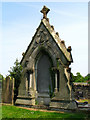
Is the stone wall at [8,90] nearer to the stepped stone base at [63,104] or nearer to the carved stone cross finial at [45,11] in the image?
the stepped stone base at [63,104]

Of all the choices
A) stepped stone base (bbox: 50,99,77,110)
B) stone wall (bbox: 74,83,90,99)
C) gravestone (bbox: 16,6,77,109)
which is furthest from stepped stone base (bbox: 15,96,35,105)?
stone wall (bbox: 74,83,90,99)

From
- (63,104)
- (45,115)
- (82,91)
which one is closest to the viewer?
(45,115)

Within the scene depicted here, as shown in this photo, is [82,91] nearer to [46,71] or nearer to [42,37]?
[46,71]

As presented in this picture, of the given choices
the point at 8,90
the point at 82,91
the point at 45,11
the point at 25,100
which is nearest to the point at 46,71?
the point at 25,100

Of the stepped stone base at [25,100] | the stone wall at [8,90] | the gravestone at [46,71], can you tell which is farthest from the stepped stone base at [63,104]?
the stone wall at [8,90]

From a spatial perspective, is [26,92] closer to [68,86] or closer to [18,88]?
[18,88]

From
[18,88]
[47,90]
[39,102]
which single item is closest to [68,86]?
[47,90]

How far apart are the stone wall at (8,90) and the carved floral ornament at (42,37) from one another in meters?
5.33

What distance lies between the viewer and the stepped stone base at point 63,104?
40.0ft

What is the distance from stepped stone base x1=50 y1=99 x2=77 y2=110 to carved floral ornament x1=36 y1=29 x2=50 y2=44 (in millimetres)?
6005

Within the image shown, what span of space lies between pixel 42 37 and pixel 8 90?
273 inches

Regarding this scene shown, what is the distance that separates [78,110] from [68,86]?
2061 mm

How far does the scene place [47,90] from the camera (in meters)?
14.9

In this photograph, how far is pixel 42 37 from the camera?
15422 mm
